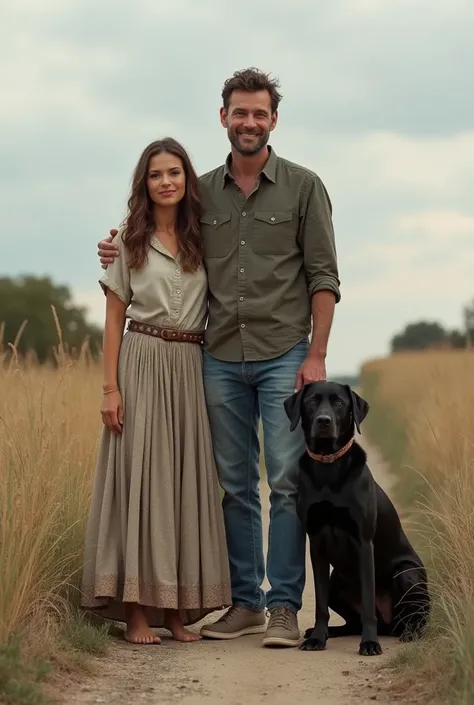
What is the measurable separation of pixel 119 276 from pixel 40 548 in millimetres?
1276

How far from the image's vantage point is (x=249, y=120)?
532 cm

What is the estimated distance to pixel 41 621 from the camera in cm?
459

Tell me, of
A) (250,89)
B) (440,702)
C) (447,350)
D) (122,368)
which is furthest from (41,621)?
(447,350)

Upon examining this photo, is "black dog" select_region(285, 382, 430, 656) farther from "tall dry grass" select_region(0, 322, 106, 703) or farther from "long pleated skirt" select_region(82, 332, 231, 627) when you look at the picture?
"tall dry grass" select_region(0, 322, 106, 703)

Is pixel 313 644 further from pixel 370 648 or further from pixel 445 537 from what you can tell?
pixel 445 537

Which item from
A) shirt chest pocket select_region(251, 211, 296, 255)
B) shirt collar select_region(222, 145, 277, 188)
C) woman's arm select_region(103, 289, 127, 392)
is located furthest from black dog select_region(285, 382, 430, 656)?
shirt collar select_region(222, 145, 277, 188)

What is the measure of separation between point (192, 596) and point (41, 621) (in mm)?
870

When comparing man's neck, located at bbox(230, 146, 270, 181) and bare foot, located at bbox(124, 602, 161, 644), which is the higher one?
man's neck, located at bbox(230, 146, 270, 181)

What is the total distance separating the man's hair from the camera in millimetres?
5316

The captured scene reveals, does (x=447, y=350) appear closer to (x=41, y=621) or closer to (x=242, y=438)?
(x=242, y=438)

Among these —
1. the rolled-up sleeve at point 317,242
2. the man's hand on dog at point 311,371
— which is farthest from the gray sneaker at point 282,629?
the rolled-up sleeve at point 317,242

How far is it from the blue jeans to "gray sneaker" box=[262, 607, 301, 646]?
0.05 m

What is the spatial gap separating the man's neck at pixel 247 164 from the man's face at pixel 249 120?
6cm

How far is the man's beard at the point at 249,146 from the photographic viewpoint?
5359 mm
